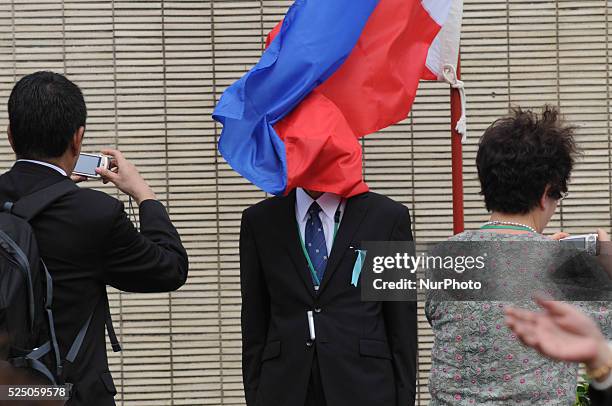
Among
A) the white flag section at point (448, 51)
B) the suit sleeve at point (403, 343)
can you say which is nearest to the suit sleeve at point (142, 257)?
the suit sleeve at point (403, 343)

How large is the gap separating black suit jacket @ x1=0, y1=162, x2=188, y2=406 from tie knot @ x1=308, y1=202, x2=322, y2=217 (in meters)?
0.99

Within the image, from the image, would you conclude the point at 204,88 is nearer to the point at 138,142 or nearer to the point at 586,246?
the point at 138,142

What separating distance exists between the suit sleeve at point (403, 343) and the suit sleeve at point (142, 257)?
1036 mm

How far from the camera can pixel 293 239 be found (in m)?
4.45

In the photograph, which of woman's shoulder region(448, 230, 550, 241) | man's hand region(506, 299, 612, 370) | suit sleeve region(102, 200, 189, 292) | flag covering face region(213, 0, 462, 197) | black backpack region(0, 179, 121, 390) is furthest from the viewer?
flag covering face region(213, 0, 462, 197)

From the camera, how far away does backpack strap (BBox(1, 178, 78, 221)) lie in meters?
3.44

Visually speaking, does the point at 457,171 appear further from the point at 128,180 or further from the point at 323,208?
the point at 128,180

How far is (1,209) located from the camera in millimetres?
3455

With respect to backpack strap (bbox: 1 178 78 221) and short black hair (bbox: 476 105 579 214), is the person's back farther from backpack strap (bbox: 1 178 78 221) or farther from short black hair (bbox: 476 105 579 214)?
backpack strap (bbox: 1 178 78 221)

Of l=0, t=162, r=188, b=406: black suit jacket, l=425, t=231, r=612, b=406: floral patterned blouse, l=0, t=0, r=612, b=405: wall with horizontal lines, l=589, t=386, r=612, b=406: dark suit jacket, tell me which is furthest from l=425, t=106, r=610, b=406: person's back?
l=0, t=0, r=612, b=405: wall with horizontal lines

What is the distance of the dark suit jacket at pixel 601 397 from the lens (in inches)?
83.5

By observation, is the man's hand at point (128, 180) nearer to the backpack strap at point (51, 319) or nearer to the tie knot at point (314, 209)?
the backpack strap at point (51, 319)

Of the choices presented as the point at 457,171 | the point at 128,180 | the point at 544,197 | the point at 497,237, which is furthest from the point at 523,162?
the point at 457,171

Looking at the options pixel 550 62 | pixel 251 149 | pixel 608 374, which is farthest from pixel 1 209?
pixel 550 62
